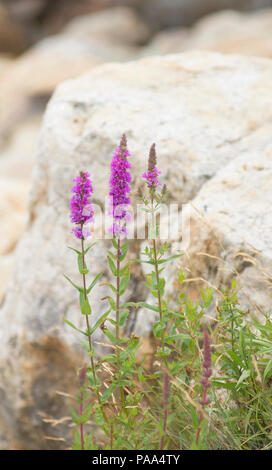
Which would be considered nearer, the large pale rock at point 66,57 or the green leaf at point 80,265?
the green leaf at point 80,265

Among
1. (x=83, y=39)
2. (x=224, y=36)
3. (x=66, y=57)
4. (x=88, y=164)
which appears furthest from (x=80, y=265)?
(x=83, y=39)

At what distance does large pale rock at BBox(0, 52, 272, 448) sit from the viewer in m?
3.62

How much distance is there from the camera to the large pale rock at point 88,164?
362 cm

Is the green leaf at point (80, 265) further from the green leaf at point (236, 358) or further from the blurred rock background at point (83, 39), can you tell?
the blurred rock background at point (83, 39)

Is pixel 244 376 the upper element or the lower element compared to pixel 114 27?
lower

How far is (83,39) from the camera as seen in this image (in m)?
19.0

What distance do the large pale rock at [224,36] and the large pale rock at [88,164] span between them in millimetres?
9379

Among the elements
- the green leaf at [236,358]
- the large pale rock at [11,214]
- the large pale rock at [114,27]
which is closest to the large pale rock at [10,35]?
the large pale rock at [114,27]

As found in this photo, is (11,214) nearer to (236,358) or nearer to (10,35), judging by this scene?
(236,358)

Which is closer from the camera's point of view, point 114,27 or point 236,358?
point 236,358

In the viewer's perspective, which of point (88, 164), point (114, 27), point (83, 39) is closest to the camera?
point (88, 164)

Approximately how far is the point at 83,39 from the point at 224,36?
5.58 m

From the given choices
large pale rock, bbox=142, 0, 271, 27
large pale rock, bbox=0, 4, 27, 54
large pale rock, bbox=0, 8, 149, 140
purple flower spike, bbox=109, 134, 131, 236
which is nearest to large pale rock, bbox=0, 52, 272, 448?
purple flower spike, bbox=109, 134, 131, 236

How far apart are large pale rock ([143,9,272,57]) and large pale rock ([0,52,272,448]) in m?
9.38
